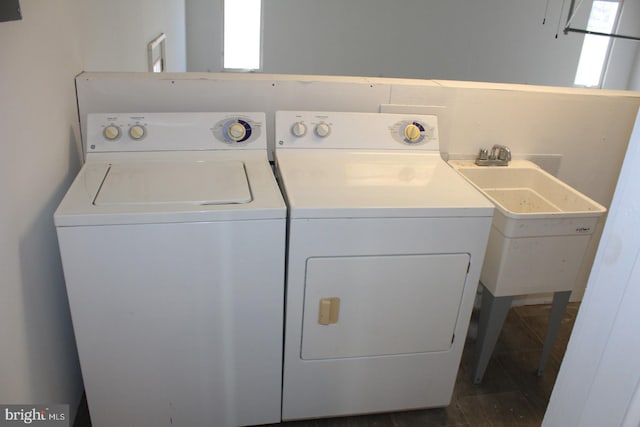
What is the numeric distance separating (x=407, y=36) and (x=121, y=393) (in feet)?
15.6

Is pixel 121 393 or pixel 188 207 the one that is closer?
pixel 188 207

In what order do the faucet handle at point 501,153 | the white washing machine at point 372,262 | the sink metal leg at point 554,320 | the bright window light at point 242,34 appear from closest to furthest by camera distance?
the white washing machine at point 372,262, the sink metal leg at point 554,320, the faucet handle at point 501,153, the bright window light at point 242,34

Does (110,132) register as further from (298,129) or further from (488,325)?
(488,325)

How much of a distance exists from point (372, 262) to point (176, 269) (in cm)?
59

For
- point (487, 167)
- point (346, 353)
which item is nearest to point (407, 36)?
point (487, 167)

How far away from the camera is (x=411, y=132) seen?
75.1 inches

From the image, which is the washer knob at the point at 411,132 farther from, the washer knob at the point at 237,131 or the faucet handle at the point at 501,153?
the washer knob at the point at 237,131

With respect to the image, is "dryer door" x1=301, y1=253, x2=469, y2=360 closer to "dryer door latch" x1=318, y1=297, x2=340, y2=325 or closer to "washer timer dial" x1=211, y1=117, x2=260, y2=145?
"dryer door latch" x1=318, y1=297, x2=340, y2=325

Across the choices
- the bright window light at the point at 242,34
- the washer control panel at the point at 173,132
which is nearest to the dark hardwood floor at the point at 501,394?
the washer control panel at the point at 173,132

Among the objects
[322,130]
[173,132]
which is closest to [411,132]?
[322,130]

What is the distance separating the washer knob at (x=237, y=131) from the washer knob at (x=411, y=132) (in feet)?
2.03

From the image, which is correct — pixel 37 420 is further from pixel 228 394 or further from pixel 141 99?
pixel 141 99

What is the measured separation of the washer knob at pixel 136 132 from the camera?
170 centimetres

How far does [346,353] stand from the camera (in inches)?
65.6
